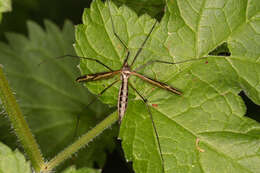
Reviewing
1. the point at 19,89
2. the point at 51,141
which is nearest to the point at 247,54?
the point at 51,141

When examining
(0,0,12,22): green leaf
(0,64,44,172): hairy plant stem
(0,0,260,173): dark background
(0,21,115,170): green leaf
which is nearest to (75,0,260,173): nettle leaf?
(0,64,44,172): hairy plant stem

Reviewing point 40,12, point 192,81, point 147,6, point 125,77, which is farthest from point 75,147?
point 40,12

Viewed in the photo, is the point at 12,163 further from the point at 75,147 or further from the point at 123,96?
the point at 123,96

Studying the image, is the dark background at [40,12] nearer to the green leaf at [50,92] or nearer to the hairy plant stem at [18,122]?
the green leaf at [50,92]

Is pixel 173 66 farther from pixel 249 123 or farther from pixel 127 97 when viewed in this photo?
pixel 249 123

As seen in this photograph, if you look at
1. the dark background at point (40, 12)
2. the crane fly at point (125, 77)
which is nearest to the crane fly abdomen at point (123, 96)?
the crane fly at point (125, 77)

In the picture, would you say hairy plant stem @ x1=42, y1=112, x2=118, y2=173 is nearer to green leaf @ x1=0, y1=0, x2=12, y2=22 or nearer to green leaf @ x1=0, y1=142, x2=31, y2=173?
green leaf @ x1=0, y1=142, x2=31, y2=173
